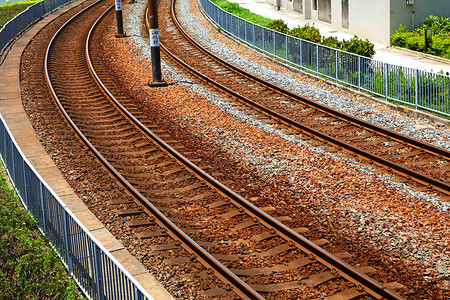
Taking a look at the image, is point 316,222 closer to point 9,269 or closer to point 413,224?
point 413,224

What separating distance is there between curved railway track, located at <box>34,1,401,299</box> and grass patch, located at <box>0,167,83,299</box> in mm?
1869

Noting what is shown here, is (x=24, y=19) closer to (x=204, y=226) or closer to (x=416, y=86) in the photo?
(x=416, y=86)

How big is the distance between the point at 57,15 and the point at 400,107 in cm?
3175

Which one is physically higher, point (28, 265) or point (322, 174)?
point (28, 265)

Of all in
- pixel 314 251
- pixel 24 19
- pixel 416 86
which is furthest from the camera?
pixel 24 19

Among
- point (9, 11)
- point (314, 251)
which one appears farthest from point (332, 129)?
point (9, 11)

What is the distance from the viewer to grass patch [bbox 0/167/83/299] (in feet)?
31.1

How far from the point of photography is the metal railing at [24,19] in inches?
1350

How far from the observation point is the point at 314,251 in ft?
36.6

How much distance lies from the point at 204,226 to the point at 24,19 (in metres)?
31.7

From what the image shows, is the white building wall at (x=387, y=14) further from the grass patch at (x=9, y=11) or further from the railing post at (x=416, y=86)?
the grass patch at (x=9, y=11)

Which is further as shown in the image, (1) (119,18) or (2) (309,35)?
(1) (119,18)

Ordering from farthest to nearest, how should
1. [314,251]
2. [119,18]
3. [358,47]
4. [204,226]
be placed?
[119,18], [358,47], [204,226], [314,251]

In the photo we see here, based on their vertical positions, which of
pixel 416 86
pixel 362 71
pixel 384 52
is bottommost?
pixel 384 52
